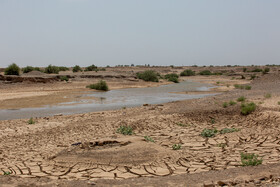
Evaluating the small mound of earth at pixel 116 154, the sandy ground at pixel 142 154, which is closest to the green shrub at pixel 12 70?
the sandy ground at pixel 142 154

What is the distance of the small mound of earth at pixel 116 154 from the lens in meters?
5.62

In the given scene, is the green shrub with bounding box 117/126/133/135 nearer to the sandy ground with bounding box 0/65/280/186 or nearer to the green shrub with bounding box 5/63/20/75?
the sandy ground with bounding box 0/65/280/186

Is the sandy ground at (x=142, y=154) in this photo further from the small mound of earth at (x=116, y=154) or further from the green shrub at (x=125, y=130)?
the green shrub at (x=125, y=130)

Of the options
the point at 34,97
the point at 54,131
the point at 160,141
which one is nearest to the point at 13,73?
the point at 34,97

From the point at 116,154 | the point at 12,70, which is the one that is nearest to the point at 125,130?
the point at 116,154

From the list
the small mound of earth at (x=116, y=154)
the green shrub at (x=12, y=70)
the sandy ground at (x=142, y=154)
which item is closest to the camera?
the sandy ground at (x=142, y=154)

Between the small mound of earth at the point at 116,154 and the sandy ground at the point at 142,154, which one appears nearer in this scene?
the sandy ground at the point at 142,154

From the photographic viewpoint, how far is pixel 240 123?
30.1ft

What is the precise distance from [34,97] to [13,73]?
43.8 feet

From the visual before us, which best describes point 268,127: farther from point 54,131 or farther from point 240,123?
point 54,131

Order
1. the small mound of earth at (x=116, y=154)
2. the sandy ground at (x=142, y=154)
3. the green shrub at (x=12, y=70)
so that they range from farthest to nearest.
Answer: the green shrub at (x=12, y=70) → the small mound of earth at (x=116, y=154) → the sandy ground at (x=142, y=154)

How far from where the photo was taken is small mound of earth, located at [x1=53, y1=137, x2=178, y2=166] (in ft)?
18.5

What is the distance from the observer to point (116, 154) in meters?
5.81

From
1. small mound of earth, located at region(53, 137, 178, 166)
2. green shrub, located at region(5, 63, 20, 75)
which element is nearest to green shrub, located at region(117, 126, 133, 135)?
small mound of earth, located at region(53, 137, 178, 166)
